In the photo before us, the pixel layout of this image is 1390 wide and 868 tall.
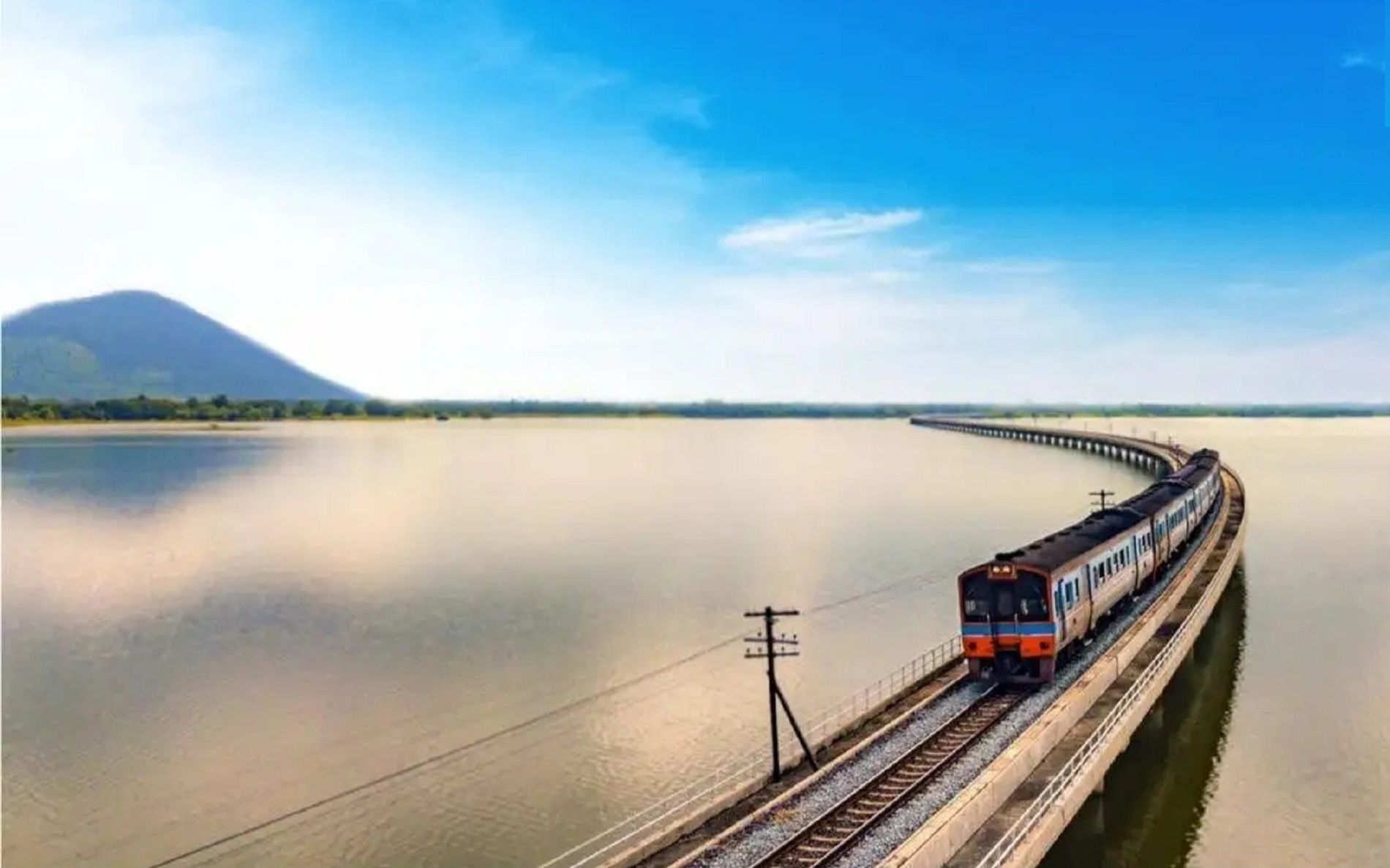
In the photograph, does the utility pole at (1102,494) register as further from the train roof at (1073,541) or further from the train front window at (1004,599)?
the train front window at (1004,599)

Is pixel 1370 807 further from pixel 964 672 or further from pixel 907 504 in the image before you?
pixel 907 504

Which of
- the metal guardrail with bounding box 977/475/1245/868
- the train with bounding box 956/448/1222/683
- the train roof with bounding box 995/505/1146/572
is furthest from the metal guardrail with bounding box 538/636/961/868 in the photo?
the metal guardrail with bounding box 977/475/1245/868

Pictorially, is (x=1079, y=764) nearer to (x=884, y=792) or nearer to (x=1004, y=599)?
(x=884, y=792)

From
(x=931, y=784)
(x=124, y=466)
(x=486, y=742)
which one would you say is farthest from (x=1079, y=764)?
(x=124, y=466)

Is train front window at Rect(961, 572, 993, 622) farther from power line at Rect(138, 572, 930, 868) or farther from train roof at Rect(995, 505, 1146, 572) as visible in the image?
power line at Rect(138, 572, 930, 868)

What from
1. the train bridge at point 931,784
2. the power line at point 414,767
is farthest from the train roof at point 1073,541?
the power line at point 414,767

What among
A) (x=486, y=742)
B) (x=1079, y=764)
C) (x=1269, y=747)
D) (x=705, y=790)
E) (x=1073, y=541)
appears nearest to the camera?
(x=1079, y=764)

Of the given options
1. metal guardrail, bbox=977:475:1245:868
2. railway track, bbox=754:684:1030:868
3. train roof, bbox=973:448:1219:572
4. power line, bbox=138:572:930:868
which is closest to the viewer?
railway track, bbox=754:684:1030:868
